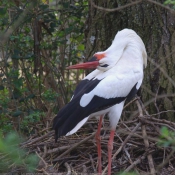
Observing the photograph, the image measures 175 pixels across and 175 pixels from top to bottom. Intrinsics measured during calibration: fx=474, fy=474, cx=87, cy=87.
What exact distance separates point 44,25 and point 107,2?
3.31ft

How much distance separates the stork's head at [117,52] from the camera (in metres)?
4.49

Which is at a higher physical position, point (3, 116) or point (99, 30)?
point (99, 30)

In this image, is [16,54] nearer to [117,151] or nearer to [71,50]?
[71,50]

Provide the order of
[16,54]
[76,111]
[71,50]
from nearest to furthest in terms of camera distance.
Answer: [76,111], [16,54], [71,50]

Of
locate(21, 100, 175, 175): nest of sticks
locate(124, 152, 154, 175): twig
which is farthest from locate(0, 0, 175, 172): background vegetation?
locate(124, 152, 154, 175): twig

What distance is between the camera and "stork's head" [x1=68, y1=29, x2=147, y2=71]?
4488mm

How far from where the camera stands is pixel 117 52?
179 inches

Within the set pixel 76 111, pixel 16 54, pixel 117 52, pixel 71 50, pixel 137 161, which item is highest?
pixel 117 52

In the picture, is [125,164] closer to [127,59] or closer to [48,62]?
[127,59]

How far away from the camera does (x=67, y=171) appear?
451 centimetres

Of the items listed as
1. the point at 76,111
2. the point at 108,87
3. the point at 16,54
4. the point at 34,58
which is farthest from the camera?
the point at 34,58

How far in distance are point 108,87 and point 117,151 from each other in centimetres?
64

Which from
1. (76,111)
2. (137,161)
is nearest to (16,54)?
(76,111)

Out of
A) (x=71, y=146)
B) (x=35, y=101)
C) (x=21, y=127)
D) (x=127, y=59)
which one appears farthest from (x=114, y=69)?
(x=35, y=101)
